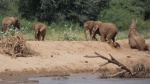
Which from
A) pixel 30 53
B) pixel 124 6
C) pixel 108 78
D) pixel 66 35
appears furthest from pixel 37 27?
pixel 124 6

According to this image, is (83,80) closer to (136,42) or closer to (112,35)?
(112,35)

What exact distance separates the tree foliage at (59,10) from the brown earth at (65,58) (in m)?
9.36

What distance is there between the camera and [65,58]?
675 inches

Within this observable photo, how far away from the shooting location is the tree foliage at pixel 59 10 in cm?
2953

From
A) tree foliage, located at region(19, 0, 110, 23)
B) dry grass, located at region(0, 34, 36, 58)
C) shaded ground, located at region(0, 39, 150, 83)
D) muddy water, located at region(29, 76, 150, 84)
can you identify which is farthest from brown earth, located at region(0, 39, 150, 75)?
tree foliage, located at region(19, 0, 110, 23)

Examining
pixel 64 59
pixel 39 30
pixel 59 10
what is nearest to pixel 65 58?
pixel 64 59

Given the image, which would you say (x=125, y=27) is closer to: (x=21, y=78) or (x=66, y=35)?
(x=66, y=35)

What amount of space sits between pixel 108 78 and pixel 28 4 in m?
16.1

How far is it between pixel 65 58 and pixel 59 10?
1312cm

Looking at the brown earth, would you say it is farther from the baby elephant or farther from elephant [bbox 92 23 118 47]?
the baby elephant

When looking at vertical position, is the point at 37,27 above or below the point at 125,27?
above

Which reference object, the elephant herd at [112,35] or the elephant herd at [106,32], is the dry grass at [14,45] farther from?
the elephant herd at [112,35]

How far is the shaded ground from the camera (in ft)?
50.8

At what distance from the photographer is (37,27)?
1947cm
